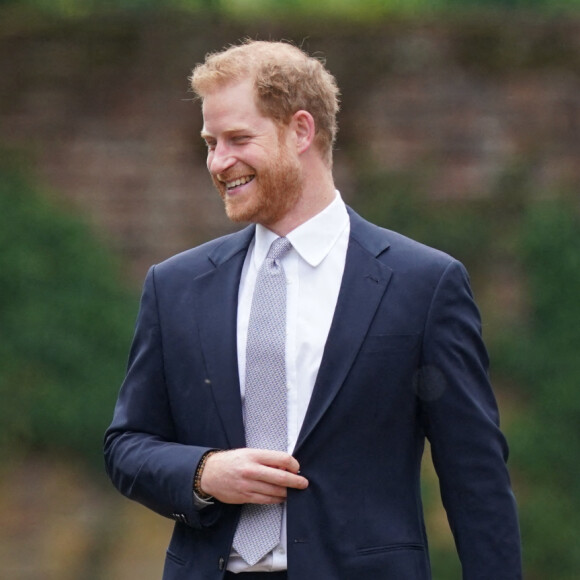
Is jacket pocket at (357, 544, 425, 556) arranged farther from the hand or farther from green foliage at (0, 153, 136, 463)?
green foliage at (0, 153, 136, 463)

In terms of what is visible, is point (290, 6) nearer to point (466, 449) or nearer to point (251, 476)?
point (466, 449)

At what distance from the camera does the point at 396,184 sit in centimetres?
727

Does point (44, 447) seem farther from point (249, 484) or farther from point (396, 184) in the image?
point (249, 484)

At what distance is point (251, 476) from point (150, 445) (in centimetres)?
32

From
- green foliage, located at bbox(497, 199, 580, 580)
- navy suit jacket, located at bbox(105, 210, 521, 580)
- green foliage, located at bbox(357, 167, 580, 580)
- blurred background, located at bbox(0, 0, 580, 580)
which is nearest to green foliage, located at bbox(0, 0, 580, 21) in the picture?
blurred background, located at bbox(0, 0, 580, 580)

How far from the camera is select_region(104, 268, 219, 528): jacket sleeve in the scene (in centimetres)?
318

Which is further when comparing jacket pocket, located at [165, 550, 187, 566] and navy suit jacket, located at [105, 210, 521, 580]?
jacket pocket, located at [165, 550, 187, 566]

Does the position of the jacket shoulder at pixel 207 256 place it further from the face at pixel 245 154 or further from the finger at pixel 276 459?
the finger at pixel 276 459

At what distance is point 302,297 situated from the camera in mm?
3283

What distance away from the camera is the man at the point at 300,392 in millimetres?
3139

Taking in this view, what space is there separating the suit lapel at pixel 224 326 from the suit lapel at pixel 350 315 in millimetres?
172

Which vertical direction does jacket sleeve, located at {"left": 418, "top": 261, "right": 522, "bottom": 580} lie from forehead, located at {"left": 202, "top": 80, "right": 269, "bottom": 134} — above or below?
below

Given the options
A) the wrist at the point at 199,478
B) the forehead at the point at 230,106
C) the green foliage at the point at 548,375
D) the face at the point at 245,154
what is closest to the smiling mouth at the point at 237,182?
the face at the point at 245,154

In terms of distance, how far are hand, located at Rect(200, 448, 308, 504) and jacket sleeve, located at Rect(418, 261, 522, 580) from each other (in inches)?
13.5
